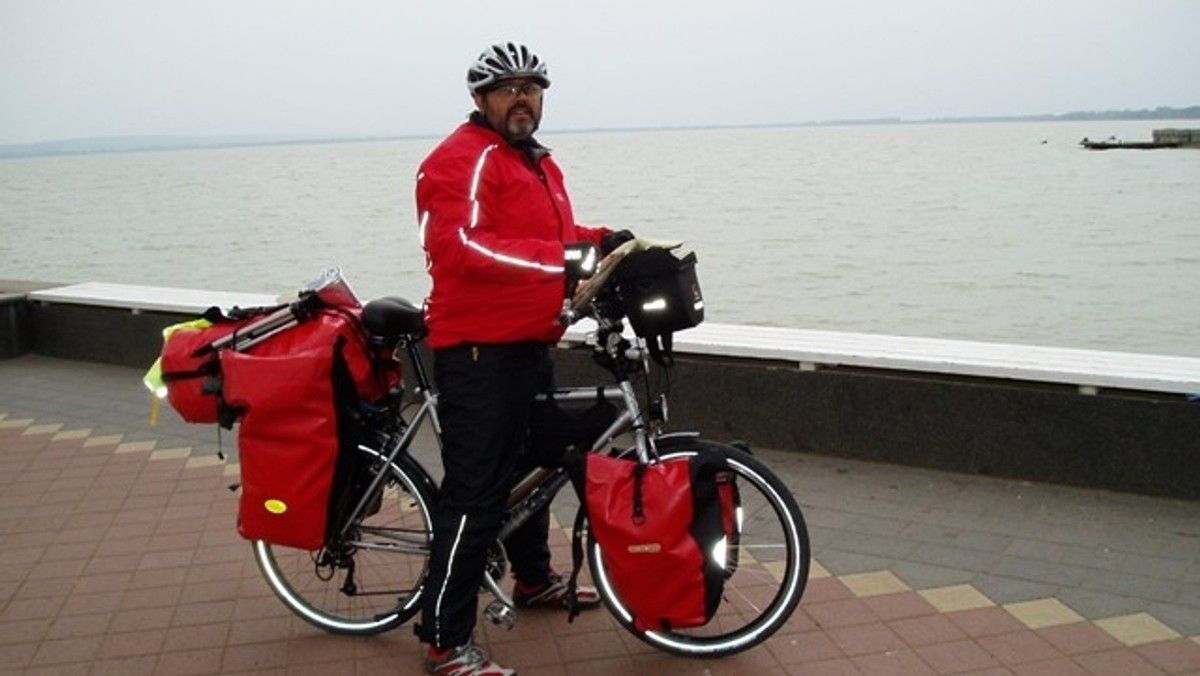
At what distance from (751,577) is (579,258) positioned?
1.42 metres

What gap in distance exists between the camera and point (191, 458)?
6.29 meters

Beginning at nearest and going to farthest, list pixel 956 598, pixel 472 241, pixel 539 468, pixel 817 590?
1. pixel 472 241
2. pixel 539 468
3. pixel 956 598
4. pixel 817 590

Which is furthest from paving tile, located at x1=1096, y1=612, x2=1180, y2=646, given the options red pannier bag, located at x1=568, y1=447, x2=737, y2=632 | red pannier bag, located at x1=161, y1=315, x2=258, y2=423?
red pannier bag, located at x1=161, y1=315, x2=258, y2=423

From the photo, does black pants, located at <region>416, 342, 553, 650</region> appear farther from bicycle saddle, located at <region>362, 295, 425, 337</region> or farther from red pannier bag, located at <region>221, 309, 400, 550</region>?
red pannier bag, located at <region>221, 309, 400, 550</region>

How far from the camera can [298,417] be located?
365cm

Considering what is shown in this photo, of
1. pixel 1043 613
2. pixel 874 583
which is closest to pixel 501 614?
pixel 874 583

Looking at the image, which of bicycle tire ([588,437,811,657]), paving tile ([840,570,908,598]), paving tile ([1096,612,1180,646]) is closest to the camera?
bicycle tire ([588,437,811,657])

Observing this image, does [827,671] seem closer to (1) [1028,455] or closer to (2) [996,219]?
(1) [1028,455]

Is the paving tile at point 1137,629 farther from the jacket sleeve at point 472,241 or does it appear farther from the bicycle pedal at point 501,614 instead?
the jacket sleeve at point 472,241

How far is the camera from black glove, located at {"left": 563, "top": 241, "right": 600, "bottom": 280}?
330 cm

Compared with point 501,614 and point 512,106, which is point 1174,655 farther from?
point 512,106

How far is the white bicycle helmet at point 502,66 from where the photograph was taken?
3.38 m

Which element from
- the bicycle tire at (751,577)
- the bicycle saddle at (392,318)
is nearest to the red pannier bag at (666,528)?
the bicycle tire at (751,577)

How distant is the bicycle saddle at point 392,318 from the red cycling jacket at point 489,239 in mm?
165
